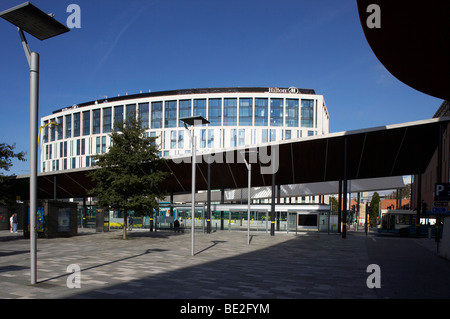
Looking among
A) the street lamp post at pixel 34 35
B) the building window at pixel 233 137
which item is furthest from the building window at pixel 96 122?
the street lamp post at pixel 34 35

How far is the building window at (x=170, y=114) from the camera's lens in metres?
73.5

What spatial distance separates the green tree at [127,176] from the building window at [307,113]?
2112 inches

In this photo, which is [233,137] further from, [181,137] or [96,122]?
[96,122]

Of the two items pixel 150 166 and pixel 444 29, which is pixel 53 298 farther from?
pixel 150 166

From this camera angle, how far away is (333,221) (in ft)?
111

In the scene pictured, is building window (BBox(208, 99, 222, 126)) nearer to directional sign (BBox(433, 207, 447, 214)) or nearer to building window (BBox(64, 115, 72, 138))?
building window (BBox(64, 115, 72, 138))

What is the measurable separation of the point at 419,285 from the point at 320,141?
66.3 feet

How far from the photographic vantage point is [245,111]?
72000mm

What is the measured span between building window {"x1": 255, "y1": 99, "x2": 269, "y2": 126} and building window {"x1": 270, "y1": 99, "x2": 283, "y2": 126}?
3.65 feet

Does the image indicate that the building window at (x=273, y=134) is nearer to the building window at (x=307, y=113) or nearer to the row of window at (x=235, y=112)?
the row of window at (x=235, y=112)

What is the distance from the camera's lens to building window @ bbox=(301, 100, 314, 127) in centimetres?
7281

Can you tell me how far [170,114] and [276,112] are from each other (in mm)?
20967

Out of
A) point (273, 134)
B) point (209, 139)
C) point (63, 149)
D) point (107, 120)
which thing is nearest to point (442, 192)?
point (273, 134)
